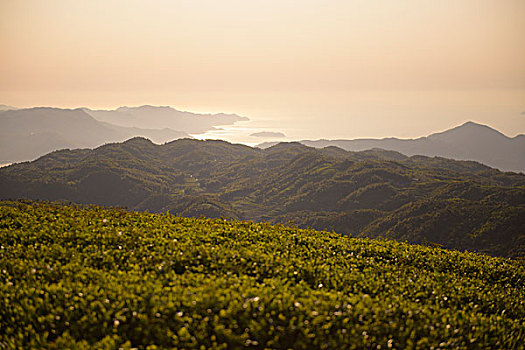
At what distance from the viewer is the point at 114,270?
9516mm

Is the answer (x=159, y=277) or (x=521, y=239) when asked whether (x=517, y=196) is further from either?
(x=159, y=277)

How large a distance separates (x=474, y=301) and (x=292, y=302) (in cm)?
674

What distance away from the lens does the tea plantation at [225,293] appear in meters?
7.14

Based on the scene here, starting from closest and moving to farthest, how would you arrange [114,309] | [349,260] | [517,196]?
[114,309] → [349,260] → [517,196]

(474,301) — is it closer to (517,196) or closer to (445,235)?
(445,235)

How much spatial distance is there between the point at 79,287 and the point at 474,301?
11142mm

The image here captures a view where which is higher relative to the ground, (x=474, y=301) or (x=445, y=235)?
(x=474, y=301)

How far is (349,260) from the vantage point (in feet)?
41.7

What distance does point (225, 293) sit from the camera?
26.2ft

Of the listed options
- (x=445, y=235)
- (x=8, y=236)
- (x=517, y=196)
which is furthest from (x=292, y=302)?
(x=517, y=196)

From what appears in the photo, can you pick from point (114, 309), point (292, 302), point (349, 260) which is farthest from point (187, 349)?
point (349, 260)

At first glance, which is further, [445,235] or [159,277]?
[445,235]

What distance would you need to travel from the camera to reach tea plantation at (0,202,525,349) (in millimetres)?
7137

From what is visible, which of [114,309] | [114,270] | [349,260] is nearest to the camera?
[114,309]
